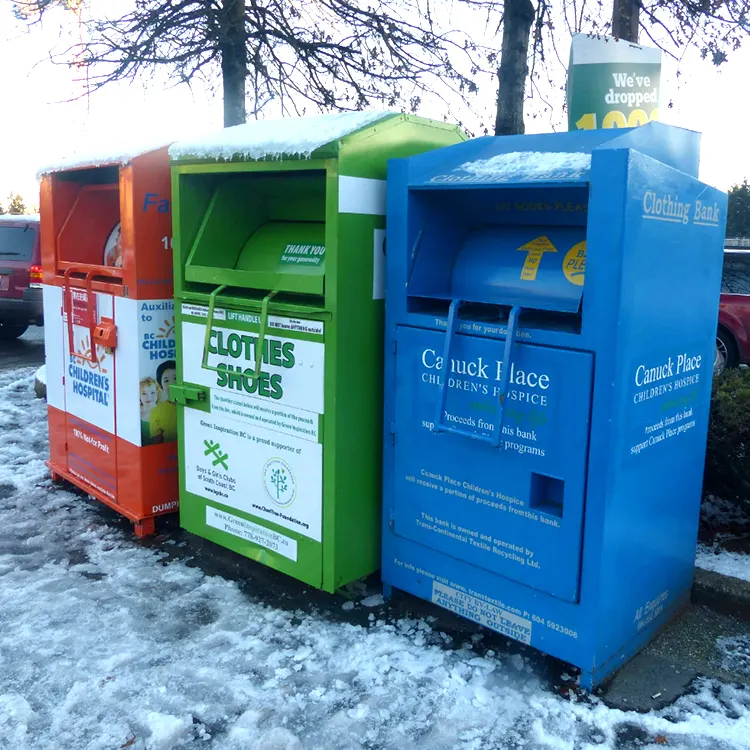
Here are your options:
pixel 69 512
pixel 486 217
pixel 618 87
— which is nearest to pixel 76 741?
pixel 69 512

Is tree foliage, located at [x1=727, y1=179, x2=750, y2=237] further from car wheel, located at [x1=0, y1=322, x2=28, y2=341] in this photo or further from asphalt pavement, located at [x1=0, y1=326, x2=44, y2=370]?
car wheel, located at [x1=0, y1=322, x2=28, y2=341]

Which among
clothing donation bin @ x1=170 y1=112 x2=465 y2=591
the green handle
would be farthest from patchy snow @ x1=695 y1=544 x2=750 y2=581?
the green handle

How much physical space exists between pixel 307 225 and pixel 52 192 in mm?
1811

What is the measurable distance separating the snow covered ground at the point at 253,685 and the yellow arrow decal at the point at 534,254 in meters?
1.41

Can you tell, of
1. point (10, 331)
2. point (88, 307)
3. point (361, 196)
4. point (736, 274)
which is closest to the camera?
point (361, 196)

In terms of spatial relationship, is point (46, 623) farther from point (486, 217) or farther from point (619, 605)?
point (486, 217)

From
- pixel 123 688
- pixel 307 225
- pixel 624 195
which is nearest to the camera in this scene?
pixel 624 195

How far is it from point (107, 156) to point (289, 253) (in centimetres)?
113

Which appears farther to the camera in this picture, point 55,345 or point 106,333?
point 55,345

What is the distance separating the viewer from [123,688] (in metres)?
2.56

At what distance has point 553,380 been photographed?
2459 millimetres

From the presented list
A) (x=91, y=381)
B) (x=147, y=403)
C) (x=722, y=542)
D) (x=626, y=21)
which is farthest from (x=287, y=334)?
(x=626, y=21)

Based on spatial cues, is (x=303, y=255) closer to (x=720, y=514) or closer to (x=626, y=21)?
(x=720, y=514)

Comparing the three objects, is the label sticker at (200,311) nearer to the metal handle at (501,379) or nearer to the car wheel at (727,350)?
the metal handle at (501,379)
